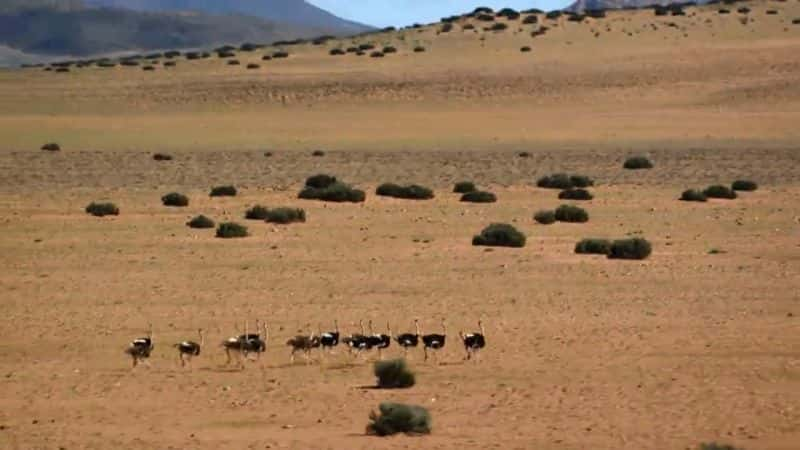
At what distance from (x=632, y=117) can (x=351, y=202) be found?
31.0m

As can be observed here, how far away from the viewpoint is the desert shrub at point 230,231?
31438mm

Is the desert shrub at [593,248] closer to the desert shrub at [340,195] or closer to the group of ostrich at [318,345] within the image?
the group of ostrich at [318,345]

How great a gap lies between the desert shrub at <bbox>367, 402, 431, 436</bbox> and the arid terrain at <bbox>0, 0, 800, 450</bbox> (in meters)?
0.22

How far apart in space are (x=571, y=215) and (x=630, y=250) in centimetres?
655

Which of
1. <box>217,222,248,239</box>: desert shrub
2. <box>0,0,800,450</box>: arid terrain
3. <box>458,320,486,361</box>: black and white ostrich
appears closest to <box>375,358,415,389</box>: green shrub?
<box>0,0,800,450</box>: arid terrain

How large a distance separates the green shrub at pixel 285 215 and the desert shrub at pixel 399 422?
758 inches

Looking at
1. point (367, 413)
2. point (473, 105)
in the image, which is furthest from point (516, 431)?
point (473, 105)

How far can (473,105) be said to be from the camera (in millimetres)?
72812

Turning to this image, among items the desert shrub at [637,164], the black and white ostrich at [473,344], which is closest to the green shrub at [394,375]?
the black and white ostrich at [473,344]

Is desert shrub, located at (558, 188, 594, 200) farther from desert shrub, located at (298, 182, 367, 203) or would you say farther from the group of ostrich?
the group of ostrich

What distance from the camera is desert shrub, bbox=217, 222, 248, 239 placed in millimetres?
31438

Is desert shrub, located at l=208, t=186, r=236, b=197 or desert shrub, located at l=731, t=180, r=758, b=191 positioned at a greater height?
desert shrub, located at l=731, t=180, r=758, b=191

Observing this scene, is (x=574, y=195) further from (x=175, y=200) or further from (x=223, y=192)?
(x=175, y=200)

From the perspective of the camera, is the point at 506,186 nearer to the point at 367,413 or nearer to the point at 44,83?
the point at 367,413
